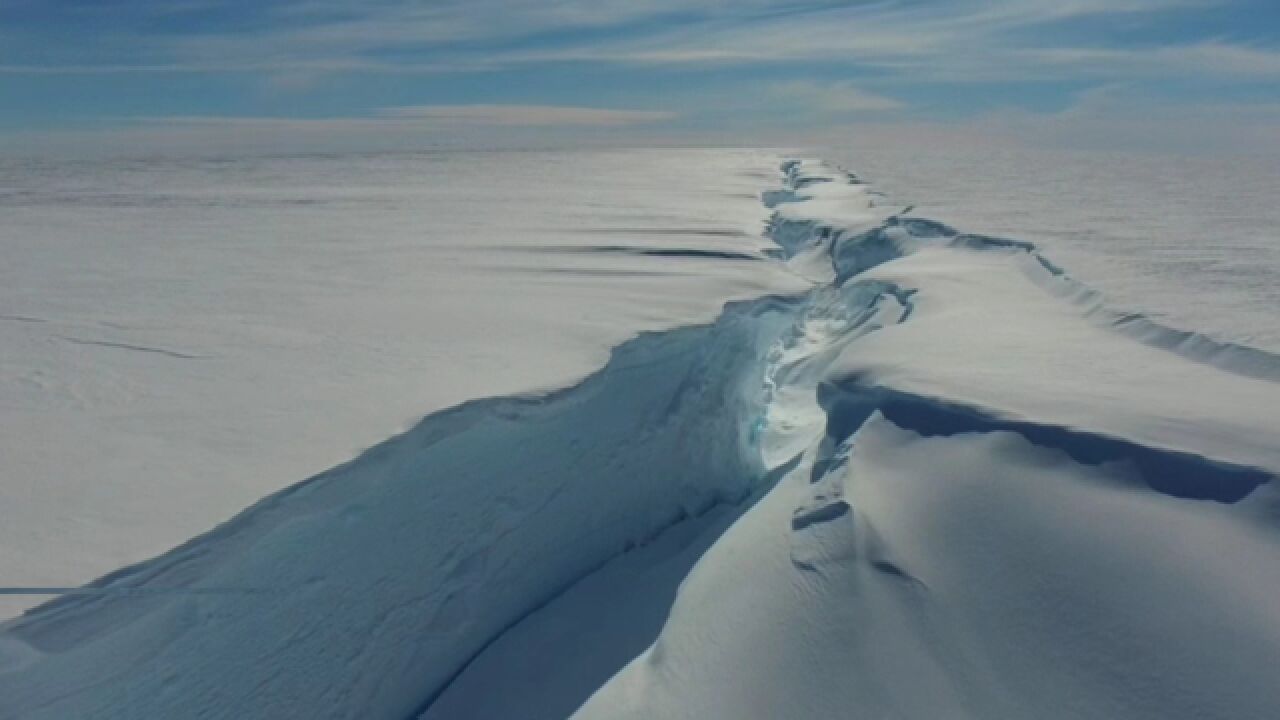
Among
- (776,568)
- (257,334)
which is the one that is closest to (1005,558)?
(776,568)

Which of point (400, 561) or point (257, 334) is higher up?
point (257, 334)

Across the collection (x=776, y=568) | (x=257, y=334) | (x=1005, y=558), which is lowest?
(x=776, y=568)

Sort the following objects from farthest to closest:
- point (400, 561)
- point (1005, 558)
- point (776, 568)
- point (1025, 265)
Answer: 1. point (1025, 265)
2. point (776, 568)
3. point (400, 561)
4. point (1005, 558)

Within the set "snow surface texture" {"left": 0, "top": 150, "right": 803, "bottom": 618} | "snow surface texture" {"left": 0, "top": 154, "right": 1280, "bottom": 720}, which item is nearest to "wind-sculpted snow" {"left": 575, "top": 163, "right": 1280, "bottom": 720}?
"snow surface texture" {"left": 0, "top": 154, "right": 1280, "bottom": 720}

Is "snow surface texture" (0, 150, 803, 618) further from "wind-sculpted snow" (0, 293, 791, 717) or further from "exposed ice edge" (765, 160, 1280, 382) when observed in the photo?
"exposed ice edge" (765, 160, 1280, 382)

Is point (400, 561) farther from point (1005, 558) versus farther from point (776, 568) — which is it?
point (1005, 558)

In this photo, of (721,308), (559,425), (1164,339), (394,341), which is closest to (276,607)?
(559,425)

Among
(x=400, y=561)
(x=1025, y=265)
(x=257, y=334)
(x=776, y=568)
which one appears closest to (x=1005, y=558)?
(x=776, y=568)

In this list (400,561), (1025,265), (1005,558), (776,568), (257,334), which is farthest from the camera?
(1025,265)

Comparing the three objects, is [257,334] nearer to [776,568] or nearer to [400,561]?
[400,561]

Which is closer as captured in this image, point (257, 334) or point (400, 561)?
point (400, 561)
